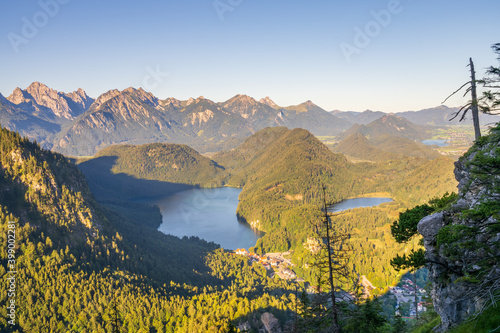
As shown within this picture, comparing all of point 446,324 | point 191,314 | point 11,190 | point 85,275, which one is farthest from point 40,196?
point 446,324

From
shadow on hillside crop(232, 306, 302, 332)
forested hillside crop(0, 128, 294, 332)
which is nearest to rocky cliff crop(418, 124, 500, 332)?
forested hillside crop(0, 128, 294, 332)

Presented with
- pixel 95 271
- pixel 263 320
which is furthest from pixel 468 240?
pixel 95 271

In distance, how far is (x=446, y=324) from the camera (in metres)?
19.8

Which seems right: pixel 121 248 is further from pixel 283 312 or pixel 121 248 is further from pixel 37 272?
pixel 283 312

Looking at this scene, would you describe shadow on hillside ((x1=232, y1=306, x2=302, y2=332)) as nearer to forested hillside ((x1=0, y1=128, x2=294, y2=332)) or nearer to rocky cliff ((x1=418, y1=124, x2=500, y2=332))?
forested hillside ((x1=0, y1=128, x2=294, y2=332))

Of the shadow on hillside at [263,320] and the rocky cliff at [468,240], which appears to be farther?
the shadow on hillside at [263,320]

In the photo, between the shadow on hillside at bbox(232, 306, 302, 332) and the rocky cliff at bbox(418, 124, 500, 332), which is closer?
the rocky cliff at bbox(418, 124, 500, 332)

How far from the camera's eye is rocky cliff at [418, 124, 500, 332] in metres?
14.5

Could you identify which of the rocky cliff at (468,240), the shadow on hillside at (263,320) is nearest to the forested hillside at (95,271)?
the shadow on hillside at (263,320)

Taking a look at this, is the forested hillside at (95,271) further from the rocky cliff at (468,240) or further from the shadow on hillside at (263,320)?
the rocky cliff at (468,240)

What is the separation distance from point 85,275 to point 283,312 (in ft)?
226

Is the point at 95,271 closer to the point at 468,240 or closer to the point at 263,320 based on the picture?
the point at 263,320

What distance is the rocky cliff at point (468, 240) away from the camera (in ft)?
47.7

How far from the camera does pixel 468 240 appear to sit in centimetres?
1469
